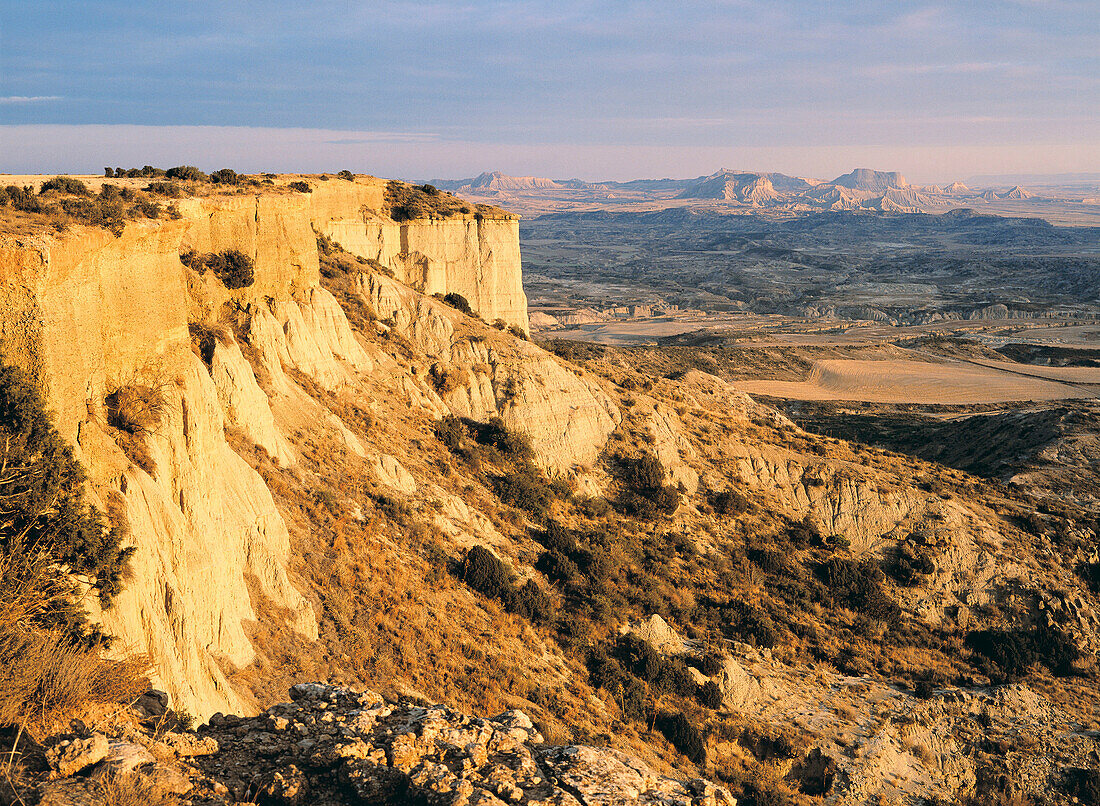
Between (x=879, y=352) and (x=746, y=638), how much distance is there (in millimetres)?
77129

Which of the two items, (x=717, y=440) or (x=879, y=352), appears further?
(x=879, y=352)

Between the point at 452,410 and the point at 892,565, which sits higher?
the point at 452,410

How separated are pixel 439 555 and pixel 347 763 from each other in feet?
46.4

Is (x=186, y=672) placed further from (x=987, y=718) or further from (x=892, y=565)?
(x=892, y=565)

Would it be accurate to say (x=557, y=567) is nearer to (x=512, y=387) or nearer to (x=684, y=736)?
(x=684, y=736)

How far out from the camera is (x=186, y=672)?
1292 cm

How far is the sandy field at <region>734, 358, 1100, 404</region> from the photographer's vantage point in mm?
77812

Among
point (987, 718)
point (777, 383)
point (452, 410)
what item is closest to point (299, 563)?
point (452, 410)

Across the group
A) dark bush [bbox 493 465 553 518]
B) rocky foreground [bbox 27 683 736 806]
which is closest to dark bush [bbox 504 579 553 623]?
dark bush [bbox 493 465 553 518]

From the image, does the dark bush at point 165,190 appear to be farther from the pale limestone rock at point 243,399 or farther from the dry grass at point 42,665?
the dry grass at point 42,665

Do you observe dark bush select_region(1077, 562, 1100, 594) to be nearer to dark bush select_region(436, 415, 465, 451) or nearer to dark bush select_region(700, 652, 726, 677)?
dark bush select_region(700, 652, 726, 677)

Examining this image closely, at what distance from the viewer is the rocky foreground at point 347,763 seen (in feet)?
25.0

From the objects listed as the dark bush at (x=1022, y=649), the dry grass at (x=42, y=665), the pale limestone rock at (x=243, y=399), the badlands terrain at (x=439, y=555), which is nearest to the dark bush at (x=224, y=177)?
the badlands terrain at (x=439, y=555)

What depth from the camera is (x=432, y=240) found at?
46406 millimetres
